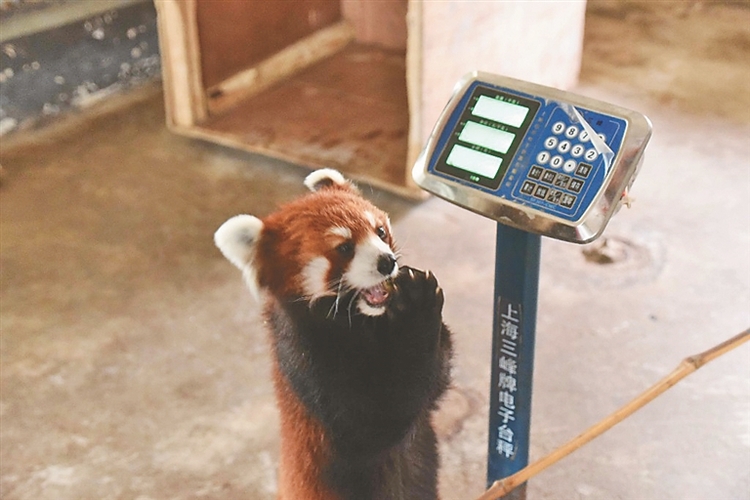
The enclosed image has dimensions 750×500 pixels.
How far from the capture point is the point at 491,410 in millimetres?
1305

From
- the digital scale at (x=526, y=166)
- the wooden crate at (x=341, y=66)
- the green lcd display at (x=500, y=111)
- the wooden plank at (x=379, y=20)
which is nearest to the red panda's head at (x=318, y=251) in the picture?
the digital scale at (x=526, y=166)

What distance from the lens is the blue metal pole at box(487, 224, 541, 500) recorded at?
1.15 m

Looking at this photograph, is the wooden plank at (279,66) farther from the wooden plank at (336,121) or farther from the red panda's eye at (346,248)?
the red panda's eye at (346,248)

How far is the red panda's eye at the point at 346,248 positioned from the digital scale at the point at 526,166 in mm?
134

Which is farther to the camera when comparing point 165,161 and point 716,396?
point 165,161

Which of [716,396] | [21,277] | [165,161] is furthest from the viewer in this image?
[165,161]

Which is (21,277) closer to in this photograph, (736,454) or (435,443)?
(435,443)

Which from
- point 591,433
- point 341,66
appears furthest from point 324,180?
point 341,66

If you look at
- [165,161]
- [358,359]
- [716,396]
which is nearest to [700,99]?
[716,396]

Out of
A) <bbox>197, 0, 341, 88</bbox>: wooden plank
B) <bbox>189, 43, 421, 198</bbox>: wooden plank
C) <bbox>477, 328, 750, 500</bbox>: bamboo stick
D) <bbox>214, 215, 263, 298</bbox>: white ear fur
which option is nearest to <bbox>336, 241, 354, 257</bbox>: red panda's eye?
<bbox>214, 215, 263, 298</bbox>: white ear fur

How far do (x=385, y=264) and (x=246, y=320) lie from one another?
1.13 metres

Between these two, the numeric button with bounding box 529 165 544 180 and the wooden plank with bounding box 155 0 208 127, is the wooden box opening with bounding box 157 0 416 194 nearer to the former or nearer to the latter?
the wooden plank with bounding box 155 0 208 127

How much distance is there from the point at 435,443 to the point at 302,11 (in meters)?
2.51

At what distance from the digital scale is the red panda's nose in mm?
116
